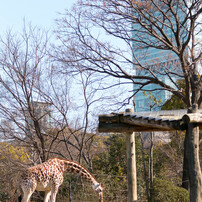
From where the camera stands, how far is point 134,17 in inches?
361

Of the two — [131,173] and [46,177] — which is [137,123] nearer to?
[131,173]

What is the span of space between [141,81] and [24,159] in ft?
16.1

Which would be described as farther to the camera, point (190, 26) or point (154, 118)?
point (190, 26)

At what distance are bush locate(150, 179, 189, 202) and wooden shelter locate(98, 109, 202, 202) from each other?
4.27ft

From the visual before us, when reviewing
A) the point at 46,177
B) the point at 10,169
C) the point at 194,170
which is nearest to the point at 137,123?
the point at 194,170

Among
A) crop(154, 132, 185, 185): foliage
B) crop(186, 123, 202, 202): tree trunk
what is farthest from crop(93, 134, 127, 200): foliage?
crop(186, 123, 202, 202): tree trunk

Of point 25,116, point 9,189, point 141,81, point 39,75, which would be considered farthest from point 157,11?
point 9,189

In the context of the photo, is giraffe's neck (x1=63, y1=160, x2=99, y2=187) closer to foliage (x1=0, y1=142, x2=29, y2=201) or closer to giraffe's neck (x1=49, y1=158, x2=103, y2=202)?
giraffe's neck (x1=49, y1=158, x2=103, y2=202)

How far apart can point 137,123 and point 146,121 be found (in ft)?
0.97

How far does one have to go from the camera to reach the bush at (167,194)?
801 centimetres

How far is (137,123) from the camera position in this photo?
6164mm

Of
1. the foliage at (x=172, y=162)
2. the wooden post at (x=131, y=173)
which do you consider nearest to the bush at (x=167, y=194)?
the wooden post at (x=131, y=173)

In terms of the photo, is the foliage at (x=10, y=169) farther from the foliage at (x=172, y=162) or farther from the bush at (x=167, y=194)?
the foliage at (x=172, y=162)

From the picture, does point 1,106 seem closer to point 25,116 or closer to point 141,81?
point 25,116
